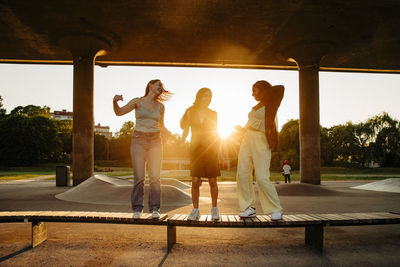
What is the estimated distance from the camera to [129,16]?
13.7 metres

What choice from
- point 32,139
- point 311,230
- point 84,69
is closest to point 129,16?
point 84,69

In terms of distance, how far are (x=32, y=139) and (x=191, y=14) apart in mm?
56310

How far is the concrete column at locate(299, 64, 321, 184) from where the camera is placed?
695 inches

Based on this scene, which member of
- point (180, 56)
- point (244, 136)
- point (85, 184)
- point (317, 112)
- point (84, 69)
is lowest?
point (85, 184)

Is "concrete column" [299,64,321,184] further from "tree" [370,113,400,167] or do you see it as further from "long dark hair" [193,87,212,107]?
"tree" [370,113,400,167]

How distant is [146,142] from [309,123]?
15.7 m

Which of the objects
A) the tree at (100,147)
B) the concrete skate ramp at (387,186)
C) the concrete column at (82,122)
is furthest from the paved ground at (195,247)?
the tree at (100,147)

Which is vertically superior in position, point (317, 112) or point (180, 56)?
point (180, 56)

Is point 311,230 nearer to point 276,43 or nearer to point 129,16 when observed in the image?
point 129,16

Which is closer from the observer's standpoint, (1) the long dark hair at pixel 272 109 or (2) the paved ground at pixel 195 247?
(2) the paved ground at pixel 195 247

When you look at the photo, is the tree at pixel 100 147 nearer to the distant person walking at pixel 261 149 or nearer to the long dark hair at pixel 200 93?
the long dark hair at pixel 200 93

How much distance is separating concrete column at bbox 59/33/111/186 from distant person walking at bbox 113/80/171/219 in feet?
41.5

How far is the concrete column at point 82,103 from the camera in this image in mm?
15688

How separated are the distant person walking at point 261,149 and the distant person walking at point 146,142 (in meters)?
1.40
